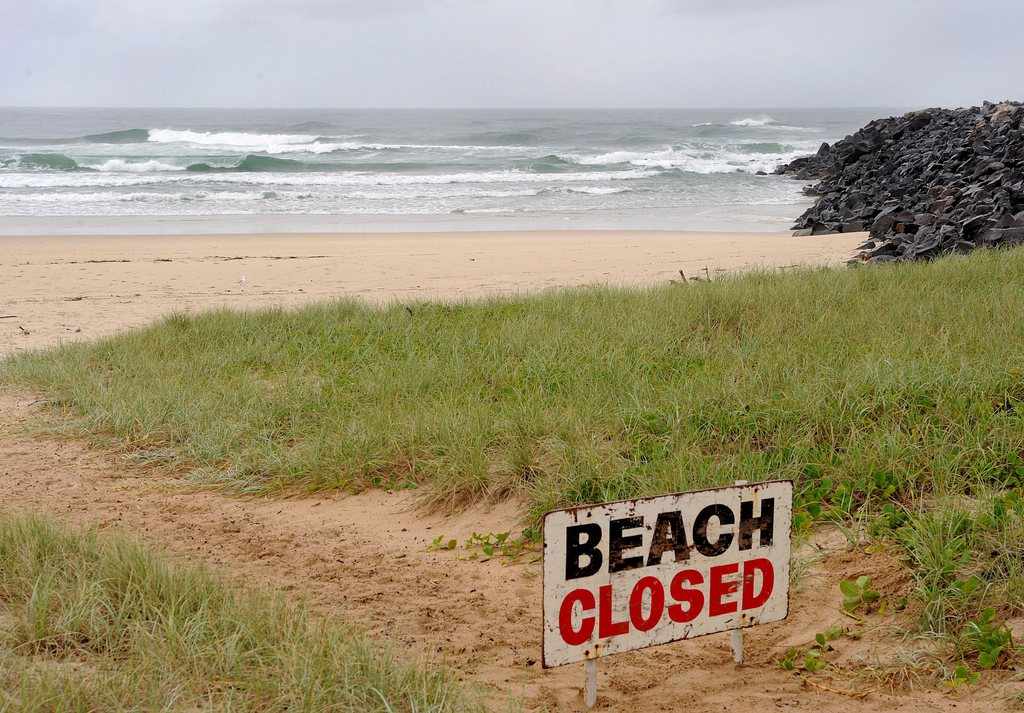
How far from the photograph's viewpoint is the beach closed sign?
2438 millimetres

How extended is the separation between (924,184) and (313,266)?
1280 centimetres

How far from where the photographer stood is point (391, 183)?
2978 cm

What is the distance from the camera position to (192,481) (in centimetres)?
453

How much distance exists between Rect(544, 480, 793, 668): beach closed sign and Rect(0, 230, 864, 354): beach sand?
6572 millimetres

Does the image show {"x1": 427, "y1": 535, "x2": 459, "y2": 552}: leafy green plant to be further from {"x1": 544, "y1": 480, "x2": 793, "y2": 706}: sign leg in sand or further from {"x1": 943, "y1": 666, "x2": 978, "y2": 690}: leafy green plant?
{"x1": 943, "y1": 666, "x2": 978, "y2": 690}: leafy green plant

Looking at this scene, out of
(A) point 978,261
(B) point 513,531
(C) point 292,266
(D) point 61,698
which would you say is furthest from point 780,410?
(C) point 292,266

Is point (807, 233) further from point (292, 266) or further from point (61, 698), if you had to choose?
point (61, 698)

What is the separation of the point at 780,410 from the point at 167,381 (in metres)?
3.74

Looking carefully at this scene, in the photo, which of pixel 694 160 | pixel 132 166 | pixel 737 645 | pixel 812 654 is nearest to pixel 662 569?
pixel 737 645

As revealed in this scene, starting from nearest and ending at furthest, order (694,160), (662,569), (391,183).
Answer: (662,569)
(391,183)
(694,160)

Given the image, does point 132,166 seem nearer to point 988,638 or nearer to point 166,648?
point 166,648

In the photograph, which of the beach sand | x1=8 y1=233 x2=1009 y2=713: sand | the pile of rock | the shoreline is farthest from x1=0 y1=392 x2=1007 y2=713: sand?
the shoreline

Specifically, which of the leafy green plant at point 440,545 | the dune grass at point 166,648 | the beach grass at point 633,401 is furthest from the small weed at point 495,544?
the dune grass at point 166,648

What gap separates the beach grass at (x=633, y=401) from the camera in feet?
12.3
